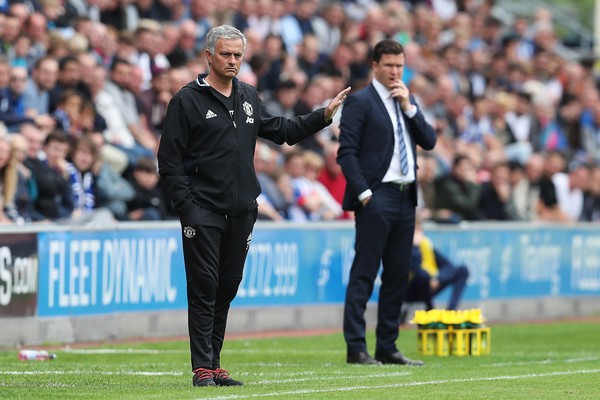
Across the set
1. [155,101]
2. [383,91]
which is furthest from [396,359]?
[155,101]

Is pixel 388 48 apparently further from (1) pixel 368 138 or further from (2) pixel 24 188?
(2) pixel 24 188

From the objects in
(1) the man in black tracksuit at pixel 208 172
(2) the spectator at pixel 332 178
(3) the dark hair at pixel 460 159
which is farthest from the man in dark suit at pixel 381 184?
(3) the dark hair at pixel 460 159

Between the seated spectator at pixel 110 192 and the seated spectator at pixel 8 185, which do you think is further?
the seated spectator at pixel 110 192

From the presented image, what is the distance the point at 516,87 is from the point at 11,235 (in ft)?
50.2

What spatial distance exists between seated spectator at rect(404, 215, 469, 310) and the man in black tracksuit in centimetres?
849

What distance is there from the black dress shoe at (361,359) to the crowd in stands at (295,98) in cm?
460

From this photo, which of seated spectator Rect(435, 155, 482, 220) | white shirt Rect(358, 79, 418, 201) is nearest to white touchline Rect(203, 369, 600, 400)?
white shirt Rect(358, 79, 418, 201)

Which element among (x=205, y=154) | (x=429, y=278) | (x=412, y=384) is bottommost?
(x=412, y=384)

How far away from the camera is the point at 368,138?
12867 mm

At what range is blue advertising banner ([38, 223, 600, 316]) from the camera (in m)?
15.3

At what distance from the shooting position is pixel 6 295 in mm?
14562

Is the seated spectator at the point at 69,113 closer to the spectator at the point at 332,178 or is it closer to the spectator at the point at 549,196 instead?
the spectator at the point at 332,178

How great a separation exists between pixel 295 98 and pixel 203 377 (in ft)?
38.6

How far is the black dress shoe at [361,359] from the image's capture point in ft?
41.3
